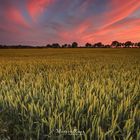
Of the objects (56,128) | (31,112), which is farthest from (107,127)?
(31,112)

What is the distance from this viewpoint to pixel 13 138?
2010mm

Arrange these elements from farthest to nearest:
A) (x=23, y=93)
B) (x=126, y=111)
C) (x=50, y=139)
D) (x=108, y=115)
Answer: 1. (x=23, y=93)
2. (x=126, y=111)
3. (x=108, y=115)
4. (x=50, y=139)

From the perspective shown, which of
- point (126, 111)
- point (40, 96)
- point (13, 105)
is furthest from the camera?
point (40, 96)

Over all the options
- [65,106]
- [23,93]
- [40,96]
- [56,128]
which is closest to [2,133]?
[56,128]

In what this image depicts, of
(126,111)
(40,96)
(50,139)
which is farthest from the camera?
(40,96)

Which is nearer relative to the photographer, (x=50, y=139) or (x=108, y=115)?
(x=50, y=139)

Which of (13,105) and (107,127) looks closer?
(107,127)

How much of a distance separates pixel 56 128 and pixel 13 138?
404mm

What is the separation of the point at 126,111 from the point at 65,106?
0.69 m

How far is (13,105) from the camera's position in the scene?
2.59 meters

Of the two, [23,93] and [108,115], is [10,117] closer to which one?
[23,93]

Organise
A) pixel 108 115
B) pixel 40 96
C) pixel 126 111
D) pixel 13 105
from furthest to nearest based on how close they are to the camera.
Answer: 1. pixel 40 96
2. pixel 13 105
3. pixel 126 111
4. pixel 108 115

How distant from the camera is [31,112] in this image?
90.2 inches

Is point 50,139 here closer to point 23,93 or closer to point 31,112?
point 31,112
